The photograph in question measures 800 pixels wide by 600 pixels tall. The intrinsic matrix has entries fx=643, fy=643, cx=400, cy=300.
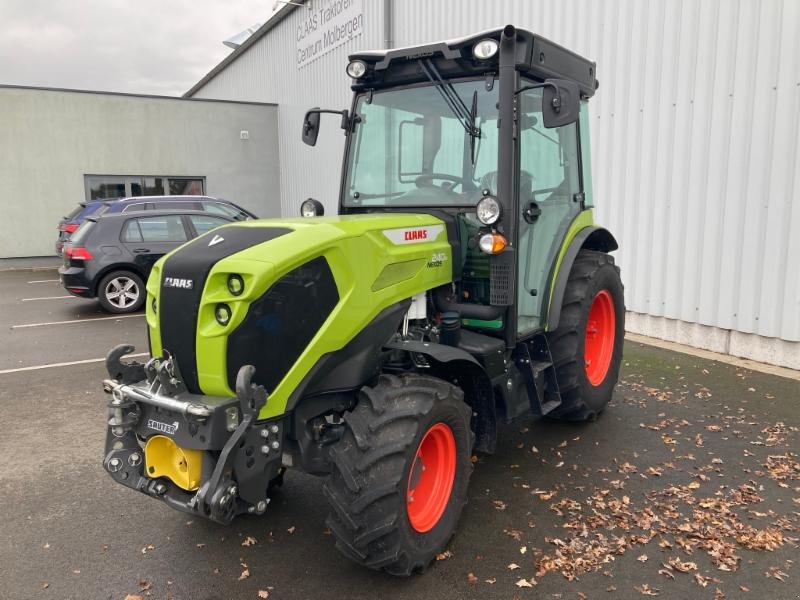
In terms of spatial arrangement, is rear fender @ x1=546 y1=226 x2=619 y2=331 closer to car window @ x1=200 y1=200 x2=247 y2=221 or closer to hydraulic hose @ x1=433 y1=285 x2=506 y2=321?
hydraulic hose @ x1=433 y1=285 x2=506 y2=321

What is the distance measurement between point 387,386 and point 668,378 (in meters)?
4.13

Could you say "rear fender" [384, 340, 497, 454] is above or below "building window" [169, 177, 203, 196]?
below

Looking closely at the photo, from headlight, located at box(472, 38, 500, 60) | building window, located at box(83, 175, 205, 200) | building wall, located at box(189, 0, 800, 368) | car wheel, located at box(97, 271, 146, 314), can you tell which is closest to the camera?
headlight, located at box(472, 38, 500, 60)

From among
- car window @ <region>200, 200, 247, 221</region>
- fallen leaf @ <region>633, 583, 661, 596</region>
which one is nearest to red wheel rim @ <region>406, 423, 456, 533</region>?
fallen leaf @ <region>633, 583, 661, 596</region>

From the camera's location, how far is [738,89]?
6.61m

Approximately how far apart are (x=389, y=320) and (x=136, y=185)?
56.6ft

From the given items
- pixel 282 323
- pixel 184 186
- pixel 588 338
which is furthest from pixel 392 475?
pixel 184 186

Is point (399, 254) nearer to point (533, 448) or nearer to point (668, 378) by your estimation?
point (533, 448)

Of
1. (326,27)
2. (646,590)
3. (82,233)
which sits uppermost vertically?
(326,27)

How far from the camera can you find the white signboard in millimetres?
13930

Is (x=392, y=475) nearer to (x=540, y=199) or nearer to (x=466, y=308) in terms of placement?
(x=466, y=308)

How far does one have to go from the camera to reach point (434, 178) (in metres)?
3.99

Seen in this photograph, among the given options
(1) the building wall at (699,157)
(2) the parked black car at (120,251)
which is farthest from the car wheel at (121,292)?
(1) the building wall at (699,157)

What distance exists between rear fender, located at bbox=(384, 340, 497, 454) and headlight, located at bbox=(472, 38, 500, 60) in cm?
159
